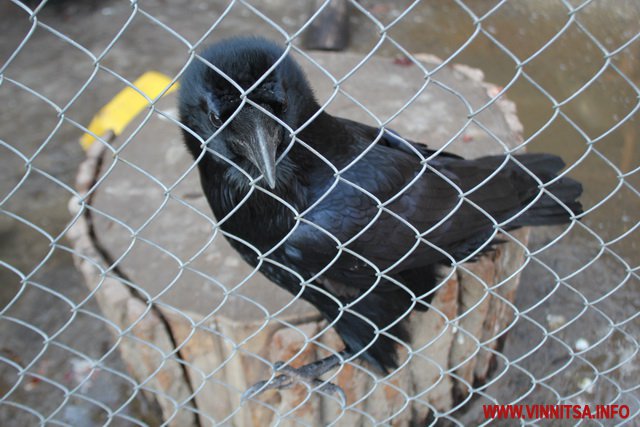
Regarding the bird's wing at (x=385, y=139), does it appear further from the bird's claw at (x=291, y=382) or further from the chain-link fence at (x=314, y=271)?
the bird's claw at (x=291, y=382)

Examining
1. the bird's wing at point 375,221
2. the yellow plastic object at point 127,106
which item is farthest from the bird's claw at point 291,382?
the yellow plastic object at point 127,106

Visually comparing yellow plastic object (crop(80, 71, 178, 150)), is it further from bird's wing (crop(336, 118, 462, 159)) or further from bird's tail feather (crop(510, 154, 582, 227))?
bird's tail feather (crop(510, 154, 582, 227))

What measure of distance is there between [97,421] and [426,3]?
416cm

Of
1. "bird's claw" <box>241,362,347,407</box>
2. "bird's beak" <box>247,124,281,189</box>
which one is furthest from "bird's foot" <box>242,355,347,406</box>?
"bird's beak" <box>247,124,281,189</box>

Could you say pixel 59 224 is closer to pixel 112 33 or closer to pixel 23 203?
pixel 23 203

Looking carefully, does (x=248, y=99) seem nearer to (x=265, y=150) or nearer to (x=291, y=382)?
(x=265, y=150)

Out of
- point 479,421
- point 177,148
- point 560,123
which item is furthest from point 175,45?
point 479,421

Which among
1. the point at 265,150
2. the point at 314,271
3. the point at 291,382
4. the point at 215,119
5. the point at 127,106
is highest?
the point at 265,150

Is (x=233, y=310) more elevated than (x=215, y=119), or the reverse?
(x=215, y=119)

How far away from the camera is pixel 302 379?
2064 mm

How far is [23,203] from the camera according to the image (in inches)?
152

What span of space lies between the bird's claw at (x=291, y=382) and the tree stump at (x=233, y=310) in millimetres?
47

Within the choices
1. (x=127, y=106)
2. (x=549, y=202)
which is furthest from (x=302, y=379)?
(x=127, y=106)

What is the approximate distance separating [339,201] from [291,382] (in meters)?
0.65
